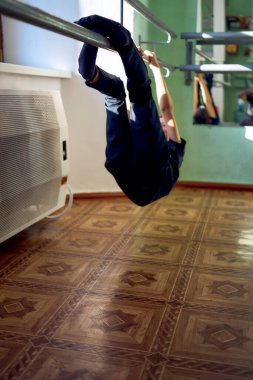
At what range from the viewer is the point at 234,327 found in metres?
1.63

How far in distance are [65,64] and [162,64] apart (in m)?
1.11

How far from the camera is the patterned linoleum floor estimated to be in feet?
4.62

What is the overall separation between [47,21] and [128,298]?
1148 mm

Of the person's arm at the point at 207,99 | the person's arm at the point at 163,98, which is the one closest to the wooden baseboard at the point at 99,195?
the person's arm at the point at 207,99

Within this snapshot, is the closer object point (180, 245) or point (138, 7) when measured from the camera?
point (138, 7)

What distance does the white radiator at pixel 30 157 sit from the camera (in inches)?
82.0

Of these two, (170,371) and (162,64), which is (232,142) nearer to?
(162,64)

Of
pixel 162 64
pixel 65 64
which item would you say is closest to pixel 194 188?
pixel 65 64

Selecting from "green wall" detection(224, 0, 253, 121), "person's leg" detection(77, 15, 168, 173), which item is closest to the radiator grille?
"person's leg" detection(77, 15, 168, 173)

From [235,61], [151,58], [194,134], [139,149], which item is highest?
[235,61]

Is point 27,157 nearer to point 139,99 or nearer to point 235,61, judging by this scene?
point 139,99

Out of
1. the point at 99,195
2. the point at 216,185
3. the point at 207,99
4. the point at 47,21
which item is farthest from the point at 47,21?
the point at 216,185

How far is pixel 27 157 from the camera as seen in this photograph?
224cm

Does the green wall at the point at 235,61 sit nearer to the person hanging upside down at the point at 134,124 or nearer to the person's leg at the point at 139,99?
the person hanging upside down at the point at 134,124
